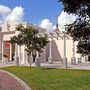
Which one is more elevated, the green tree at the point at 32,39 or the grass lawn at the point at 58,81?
the green tree at the point at 32,39

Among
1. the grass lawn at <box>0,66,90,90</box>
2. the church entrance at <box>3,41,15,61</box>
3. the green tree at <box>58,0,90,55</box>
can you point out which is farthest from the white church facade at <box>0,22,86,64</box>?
the green tree at <box>58,0,90,55</box>

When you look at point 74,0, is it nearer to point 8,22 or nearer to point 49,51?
point 49,51

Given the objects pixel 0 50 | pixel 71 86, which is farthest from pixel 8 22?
pixel 71 86

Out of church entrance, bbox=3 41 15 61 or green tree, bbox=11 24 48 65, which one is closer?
green tree, bbox=11 24 48 65

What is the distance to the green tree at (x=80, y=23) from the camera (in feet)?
26.3

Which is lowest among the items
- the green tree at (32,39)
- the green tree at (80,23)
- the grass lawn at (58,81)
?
the grass lawn at (58,81)

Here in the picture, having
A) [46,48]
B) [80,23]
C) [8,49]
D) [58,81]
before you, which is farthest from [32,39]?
[8,49]

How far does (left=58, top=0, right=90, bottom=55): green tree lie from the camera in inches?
315

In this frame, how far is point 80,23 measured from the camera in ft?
26.9

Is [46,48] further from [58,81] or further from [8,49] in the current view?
[58,81]

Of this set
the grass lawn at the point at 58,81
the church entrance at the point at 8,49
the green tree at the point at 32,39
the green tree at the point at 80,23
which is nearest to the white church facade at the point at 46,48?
the church entrance at the point at 8,49

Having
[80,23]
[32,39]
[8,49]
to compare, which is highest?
[8,49]

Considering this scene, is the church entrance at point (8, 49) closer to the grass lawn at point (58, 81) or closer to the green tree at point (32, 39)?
the green tree at point (32, 39)

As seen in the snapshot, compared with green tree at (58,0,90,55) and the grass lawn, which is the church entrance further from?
green tree at (58,0,90,55)
